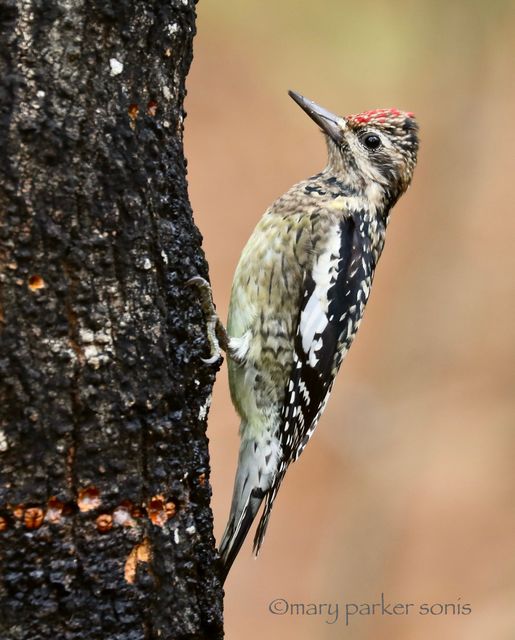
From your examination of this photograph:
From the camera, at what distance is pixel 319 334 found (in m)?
3.42

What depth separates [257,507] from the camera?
11.0ft

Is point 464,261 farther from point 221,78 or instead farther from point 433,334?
point 221,78

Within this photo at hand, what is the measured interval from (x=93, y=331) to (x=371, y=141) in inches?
81.5

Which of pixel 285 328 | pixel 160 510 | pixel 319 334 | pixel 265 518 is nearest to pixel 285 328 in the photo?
pixel 285 328

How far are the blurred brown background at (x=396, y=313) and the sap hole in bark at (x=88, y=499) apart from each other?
10.5ft

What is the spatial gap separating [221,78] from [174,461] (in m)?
4.85

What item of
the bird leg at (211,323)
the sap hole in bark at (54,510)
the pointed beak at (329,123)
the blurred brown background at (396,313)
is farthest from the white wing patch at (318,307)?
the blurred brown background at (396,313)

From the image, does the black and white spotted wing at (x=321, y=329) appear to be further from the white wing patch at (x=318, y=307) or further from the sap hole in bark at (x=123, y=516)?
the sap hole in bark at (x=123, y=516)

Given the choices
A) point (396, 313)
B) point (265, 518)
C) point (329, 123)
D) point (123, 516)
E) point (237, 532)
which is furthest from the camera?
point (396, 313)

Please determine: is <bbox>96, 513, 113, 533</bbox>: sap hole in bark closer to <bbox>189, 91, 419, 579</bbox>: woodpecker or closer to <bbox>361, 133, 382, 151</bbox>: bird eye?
<bbox>189, 91, 419, 579</bbox>: woodpecker

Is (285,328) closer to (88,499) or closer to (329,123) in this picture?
(329,123)

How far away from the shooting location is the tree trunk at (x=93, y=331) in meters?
2.02

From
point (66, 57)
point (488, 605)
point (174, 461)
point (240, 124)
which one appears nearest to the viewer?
point (66, 57)

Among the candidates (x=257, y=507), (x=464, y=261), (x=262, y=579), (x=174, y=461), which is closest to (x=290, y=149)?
(x=464, y=261)
